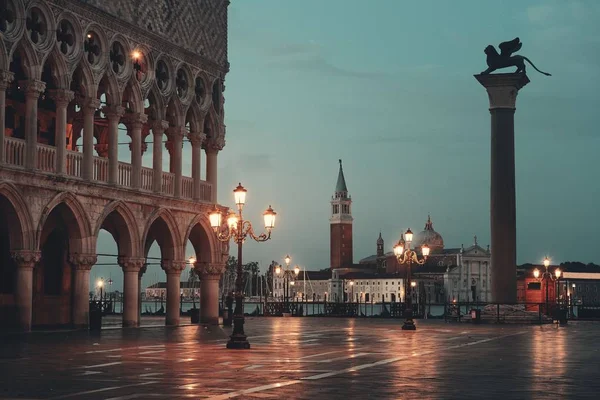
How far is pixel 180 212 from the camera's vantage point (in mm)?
43469

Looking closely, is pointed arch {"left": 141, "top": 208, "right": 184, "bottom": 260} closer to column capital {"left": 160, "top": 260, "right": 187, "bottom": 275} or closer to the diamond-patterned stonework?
column capital {"left": 160, "top": 260, "right": 187, "bottom": 275}

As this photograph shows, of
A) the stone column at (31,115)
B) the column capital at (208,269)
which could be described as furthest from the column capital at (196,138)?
the stone column at (31,115)

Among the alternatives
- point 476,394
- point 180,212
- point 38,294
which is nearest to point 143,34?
point 180,212

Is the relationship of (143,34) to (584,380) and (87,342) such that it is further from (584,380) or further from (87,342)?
(584,380)

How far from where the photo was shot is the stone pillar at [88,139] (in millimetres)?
37562

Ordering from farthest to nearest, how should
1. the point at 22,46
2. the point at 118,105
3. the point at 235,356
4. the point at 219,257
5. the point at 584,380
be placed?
the point at 219,257, the point at 118,105, the point at 22,46, the point at 235,356, the point at 584,380

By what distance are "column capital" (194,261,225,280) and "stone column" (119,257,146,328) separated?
5.24m

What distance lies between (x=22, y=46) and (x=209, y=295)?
15.5 metres

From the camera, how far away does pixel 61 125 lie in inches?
1442

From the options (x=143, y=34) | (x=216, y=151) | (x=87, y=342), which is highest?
(x=143, y=34)

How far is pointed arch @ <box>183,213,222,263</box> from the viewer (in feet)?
150

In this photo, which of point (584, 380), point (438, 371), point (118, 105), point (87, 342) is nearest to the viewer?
point (584, 380)

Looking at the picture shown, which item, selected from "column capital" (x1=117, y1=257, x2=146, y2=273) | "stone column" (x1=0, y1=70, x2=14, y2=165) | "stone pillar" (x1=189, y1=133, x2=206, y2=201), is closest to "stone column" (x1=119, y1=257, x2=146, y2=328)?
"column capital" (x1=117, y1=257, x2=146, y2=273)

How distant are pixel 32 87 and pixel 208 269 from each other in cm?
1353
